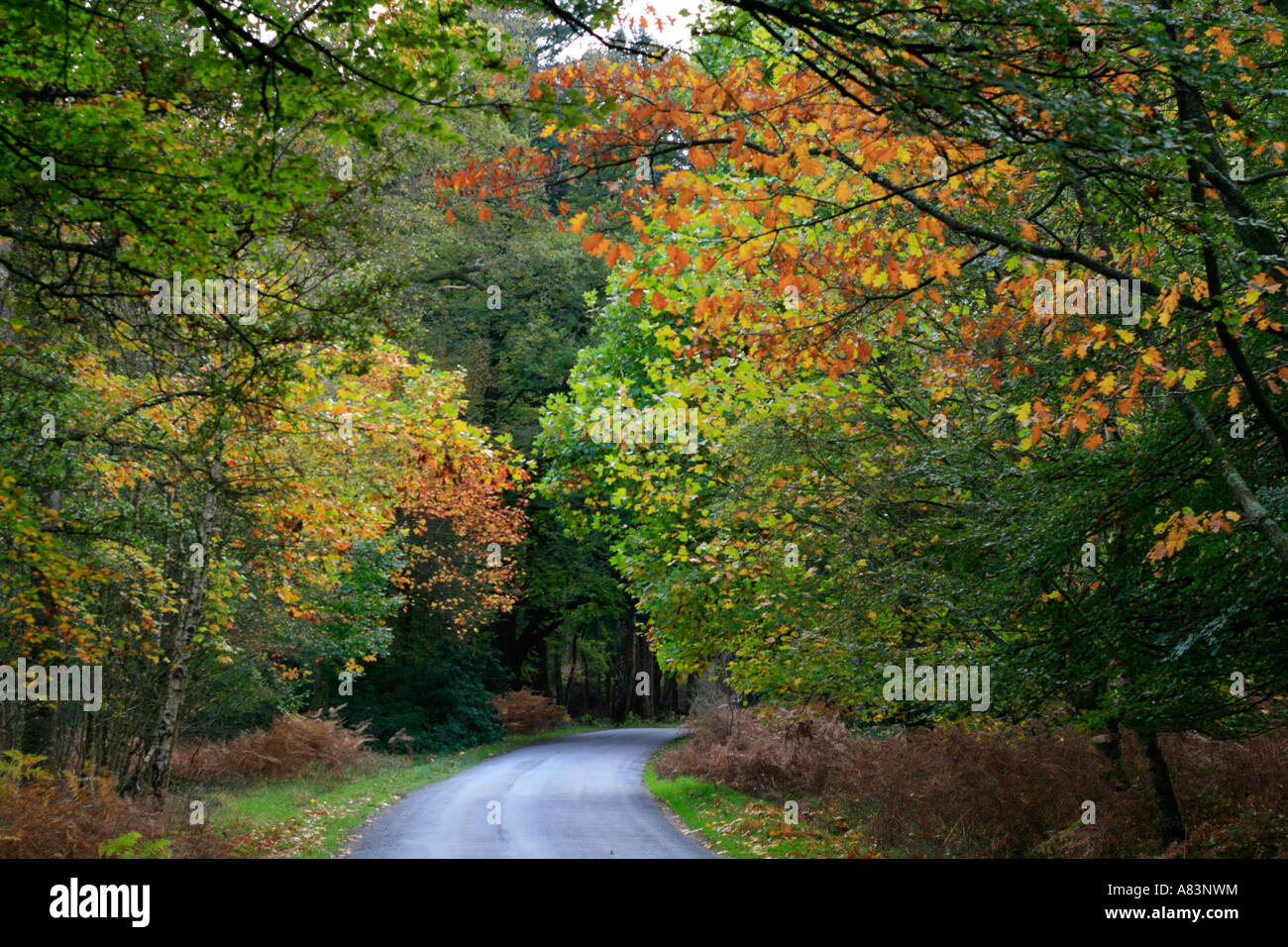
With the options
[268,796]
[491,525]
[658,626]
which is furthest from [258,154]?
[491,525]

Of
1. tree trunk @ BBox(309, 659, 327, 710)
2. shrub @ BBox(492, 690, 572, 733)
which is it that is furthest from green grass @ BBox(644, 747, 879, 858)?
shrub @ BBox(492, 690, 572, 733)

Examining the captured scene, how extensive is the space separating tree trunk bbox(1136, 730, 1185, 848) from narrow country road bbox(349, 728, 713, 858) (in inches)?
207

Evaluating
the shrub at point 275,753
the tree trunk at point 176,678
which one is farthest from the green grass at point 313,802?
the tree trunk at point 176,678

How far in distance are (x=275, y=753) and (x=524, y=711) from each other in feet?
52.4

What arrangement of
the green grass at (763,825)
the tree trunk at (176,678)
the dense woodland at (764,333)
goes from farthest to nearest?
the tree trunk at (176,678) < the green grass at (763,825) < the dense woodland at (764,333)

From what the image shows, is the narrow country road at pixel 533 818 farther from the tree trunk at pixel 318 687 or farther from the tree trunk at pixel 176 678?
the tree trunk at pixel 318 687

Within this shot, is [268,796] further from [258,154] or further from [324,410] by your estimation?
[258,154]

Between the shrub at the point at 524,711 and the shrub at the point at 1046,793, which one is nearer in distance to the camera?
the shrub at the point at 1046,793

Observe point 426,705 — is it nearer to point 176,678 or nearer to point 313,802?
point 313,802

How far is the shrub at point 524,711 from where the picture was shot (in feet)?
110

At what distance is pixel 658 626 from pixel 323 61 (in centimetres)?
1180

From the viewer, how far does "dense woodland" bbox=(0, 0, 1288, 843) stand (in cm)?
527

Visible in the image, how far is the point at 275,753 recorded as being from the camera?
19062 millimetres

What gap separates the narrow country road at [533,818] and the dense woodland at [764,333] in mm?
2918
